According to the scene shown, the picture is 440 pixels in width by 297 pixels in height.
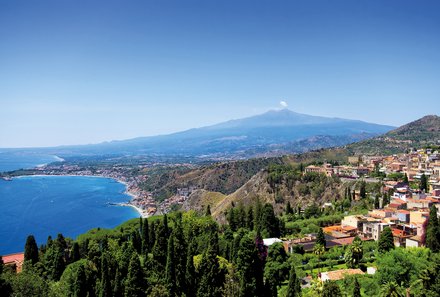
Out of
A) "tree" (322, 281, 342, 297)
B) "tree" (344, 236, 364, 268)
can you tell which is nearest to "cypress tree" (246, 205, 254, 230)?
"tree" (344, 236, 364, 268)

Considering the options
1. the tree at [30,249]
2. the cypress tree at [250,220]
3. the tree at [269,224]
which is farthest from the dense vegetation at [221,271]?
the cypress tree at [250,220]

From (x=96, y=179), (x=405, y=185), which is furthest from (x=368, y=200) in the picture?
(x=96, y=179)

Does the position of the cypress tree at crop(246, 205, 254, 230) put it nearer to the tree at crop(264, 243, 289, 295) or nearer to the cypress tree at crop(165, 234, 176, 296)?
the tree at crop(264, 243, 289, 295)

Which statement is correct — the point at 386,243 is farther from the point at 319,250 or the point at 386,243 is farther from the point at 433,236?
the point at 319,250

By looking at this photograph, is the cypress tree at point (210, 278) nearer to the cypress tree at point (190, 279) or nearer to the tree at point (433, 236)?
the cypress tree at point (190, 279)

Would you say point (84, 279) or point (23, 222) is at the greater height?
point (84, 279)

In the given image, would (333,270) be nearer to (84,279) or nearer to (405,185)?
(84,279)
